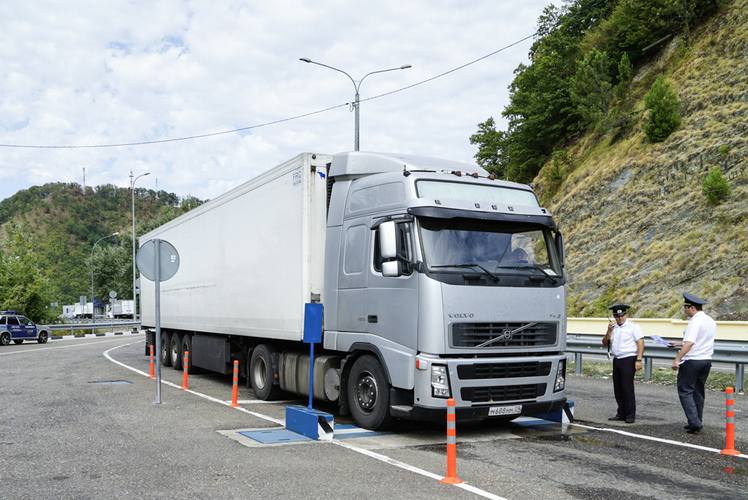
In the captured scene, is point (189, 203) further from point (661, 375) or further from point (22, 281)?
point (661, 375)

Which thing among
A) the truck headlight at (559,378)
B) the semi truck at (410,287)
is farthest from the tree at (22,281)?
the truck headlight at (559,378)

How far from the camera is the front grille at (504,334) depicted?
25.2 ft

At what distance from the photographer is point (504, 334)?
26.0 ft

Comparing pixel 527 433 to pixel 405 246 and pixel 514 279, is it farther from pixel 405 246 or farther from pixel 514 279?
Answer: pixel 405 246

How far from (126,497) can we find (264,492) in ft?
3.69

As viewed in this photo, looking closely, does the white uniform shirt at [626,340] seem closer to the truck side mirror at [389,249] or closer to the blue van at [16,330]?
the truck side mirror at [389,249]

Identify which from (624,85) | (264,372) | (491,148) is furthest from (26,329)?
(491,148)

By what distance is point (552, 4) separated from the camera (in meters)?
61.7

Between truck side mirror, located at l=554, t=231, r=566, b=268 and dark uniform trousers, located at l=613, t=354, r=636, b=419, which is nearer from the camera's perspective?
truck side mirror, located at l=554, t=231, r=566, b=268

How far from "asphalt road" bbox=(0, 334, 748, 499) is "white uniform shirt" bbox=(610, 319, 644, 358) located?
3.21 ft

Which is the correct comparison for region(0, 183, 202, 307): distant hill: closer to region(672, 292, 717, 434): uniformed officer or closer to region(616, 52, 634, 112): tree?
region(616, 52, 634, 112): tree

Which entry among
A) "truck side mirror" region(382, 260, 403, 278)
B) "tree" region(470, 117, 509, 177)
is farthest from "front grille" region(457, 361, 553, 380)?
"tree" region(470, 117, 509, 177)

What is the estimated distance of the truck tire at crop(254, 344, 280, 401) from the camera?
36.0ft

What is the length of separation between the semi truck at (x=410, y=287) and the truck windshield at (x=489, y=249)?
1 cm
